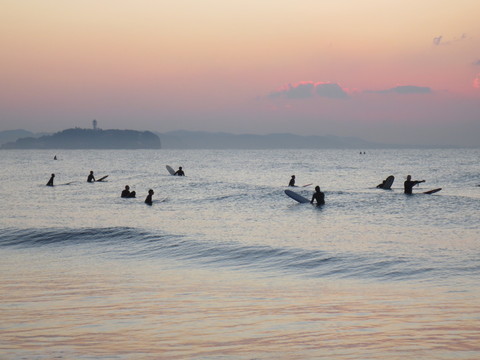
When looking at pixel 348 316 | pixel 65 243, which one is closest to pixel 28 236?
pixel 65 243

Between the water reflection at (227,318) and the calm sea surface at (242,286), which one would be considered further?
the calm sea surface at (242,286)

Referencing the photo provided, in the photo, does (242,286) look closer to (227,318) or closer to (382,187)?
(227,318)

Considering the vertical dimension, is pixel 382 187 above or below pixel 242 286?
below

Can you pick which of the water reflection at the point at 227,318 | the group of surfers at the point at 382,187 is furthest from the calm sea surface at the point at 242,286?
the group of surfers at the point at 382,187

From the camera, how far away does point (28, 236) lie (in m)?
23.1

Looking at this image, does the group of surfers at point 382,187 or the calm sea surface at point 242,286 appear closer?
the calm sea surface at point 242,286

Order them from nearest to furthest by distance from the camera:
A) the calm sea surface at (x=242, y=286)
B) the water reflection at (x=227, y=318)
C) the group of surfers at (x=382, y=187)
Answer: the water reflection at (x=227, y=318) → the calm sea surface at (x=242, y=286) → the group of surfers at (x=382, y=187)

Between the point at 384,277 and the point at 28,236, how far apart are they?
15098 mm

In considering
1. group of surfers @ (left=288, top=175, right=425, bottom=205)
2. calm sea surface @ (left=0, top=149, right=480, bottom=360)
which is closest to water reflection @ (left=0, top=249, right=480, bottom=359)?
calm sea surface @ (left=0, top=149, right=480, bottom=360)

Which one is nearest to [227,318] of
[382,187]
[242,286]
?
[242,286]

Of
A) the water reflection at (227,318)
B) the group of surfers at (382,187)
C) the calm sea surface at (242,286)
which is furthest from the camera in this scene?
the group of surfers at (382,187)

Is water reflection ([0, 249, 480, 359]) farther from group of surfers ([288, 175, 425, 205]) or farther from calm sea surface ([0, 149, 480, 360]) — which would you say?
group of surfers ([288, 175, 425, 205])

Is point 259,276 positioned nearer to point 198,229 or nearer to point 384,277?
point 384,277

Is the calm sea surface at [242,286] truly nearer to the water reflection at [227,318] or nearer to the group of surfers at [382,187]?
the water reflection at [227,318]
